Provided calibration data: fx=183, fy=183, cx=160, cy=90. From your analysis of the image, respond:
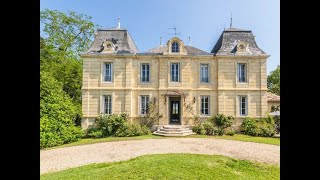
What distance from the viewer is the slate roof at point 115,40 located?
16.0m

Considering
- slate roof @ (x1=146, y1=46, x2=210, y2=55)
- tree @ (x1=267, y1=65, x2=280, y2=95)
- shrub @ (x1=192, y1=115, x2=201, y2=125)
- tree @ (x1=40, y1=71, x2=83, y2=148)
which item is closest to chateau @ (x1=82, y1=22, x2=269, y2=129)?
shrub @ (x1=192, y1=115, x2=201, y2=125)

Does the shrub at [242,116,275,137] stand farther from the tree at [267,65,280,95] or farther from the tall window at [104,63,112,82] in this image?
the tree at [267,65,280,95]

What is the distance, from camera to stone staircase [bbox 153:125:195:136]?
14.0 meters

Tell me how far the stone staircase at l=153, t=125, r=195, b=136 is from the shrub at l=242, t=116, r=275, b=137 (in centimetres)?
465

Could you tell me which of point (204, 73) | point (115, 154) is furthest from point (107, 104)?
point (204, 73)

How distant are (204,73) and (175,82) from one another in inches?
107

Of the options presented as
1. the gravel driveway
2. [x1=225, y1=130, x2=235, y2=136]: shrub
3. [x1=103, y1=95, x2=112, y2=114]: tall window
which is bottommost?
[x1=225, y1=130, x2=235, y2=136]: shrub

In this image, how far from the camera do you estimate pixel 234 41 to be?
16.5 m

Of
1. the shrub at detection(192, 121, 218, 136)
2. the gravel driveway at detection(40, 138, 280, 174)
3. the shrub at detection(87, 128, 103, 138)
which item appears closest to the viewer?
the gravel driveway at detection(40, 138, 280, 174)

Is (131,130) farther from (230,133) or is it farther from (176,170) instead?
(176,170)

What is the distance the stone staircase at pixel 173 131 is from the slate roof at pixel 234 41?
7190 mm
